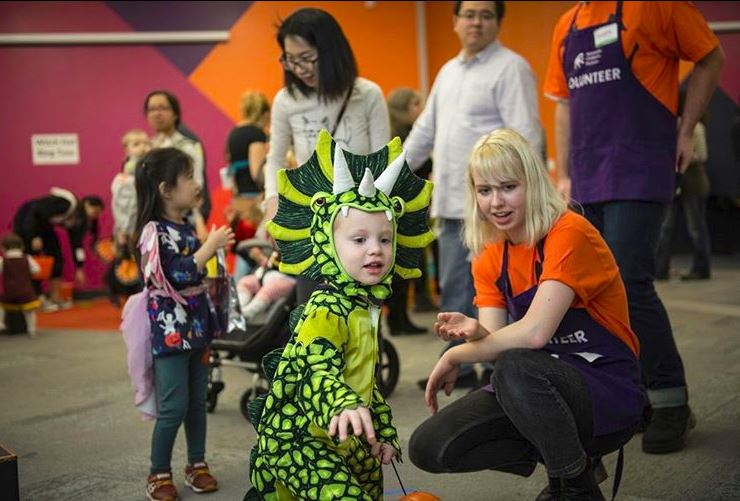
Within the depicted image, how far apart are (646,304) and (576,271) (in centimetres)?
82

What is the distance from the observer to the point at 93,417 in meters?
4.45

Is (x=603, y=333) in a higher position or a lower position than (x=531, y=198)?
lower

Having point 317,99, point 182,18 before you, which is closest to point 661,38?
point 317,99

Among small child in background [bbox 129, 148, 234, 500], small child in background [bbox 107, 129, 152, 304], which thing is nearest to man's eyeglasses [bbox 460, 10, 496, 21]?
small child in background [bbox 129, 148, 234, 500]

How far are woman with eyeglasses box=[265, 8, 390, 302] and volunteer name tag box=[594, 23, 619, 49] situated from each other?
835mm

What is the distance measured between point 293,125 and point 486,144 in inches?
48.6

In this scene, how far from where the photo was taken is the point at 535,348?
2531mm

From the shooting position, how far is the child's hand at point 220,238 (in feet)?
10.4

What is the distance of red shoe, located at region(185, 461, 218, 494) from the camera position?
10.6 ft

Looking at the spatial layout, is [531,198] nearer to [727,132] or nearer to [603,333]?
[603,333]

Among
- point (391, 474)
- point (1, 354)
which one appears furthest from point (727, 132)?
point (391, 474)

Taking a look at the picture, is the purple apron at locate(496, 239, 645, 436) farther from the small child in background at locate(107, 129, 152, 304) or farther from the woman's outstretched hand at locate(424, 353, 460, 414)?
the small child in background at locate(107, 129, 152, 304)

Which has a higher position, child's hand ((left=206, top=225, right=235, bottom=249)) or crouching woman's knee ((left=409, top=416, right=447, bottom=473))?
child's hand ((left=206, top=225, right=235, bottom=249))

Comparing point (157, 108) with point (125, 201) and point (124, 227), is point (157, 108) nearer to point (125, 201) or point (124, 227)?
point (125, 201)
